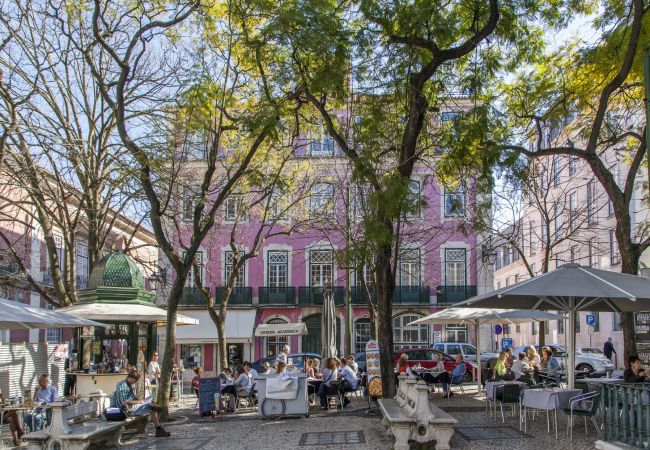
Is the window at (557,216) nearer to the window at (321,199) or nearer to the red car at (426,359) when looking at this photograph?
the red car at (426,359)

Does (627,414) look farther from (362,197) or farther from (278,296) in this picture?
(278,296)

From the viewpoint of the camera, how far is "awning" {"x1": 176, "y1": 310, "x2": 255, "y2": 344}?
36375 mm

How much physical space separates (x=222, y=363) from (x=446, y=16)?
41.1 ft

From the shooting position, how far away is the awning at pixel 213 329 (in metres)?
36.4

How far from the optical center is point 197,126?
51.8 ft

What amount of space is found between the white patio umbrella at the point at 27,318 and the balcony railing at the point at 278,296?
25.4 m

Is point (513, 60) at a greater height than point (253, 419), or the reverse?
point (513, 60)

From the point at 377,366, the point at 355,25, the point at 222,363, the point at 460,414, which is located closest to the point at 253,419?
the point at 377,366

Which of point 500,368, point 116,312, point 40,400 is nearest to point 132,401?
point 40,400

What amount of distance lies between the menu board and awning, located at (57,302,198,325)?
495 centimetres

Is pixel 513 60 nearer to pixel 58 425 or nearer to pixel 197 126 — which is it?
pixel 197 126

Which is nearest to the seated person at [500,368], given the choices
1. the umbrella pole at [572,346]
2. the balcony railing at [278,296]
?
the umbrella pole at [572,346]

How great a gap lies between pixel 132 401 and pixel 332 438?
11.9 ft

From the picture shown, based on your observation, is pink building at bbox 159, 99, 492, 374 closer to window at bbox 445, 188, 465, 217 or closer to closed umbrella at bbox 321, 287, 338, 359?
closed umbrella at bbox 321, 287, 338, 359
